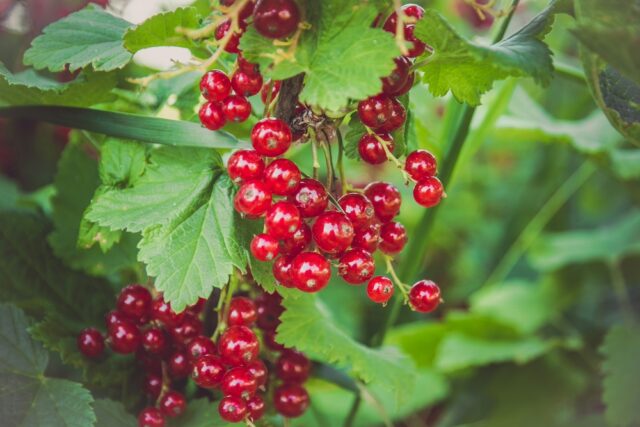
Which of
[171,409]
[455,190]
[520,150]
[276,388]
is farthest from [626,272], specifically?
[171,409]

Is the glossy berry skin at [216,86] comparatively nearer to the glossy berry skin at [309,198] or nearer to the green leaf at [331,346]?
the glossy berry skin at [309,198]

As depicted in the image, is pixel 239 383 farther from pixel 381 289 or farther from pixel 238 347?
pixel 381 289

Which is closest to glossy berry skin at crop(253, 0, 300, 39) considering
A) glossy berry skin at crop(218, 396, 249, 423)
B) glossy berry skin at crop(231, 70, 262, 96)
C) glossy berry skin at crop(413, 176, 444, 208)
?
glossy berry skin at crop(231, 70, 262, 96)

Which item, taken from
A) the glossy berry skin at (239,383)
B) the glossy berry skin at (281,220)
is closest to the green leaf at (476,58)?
the glossy berry skin at (281,220)

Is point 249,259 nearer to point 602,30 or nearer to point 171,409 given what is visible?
point 171,409

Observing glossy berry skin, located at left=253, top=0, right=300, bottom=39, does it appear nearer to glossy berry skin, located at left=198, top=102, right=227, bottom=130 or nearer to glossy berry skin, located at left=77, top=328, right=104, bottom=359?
glossy berry skin, located at left=198, top=102, right=227, bottom=130
